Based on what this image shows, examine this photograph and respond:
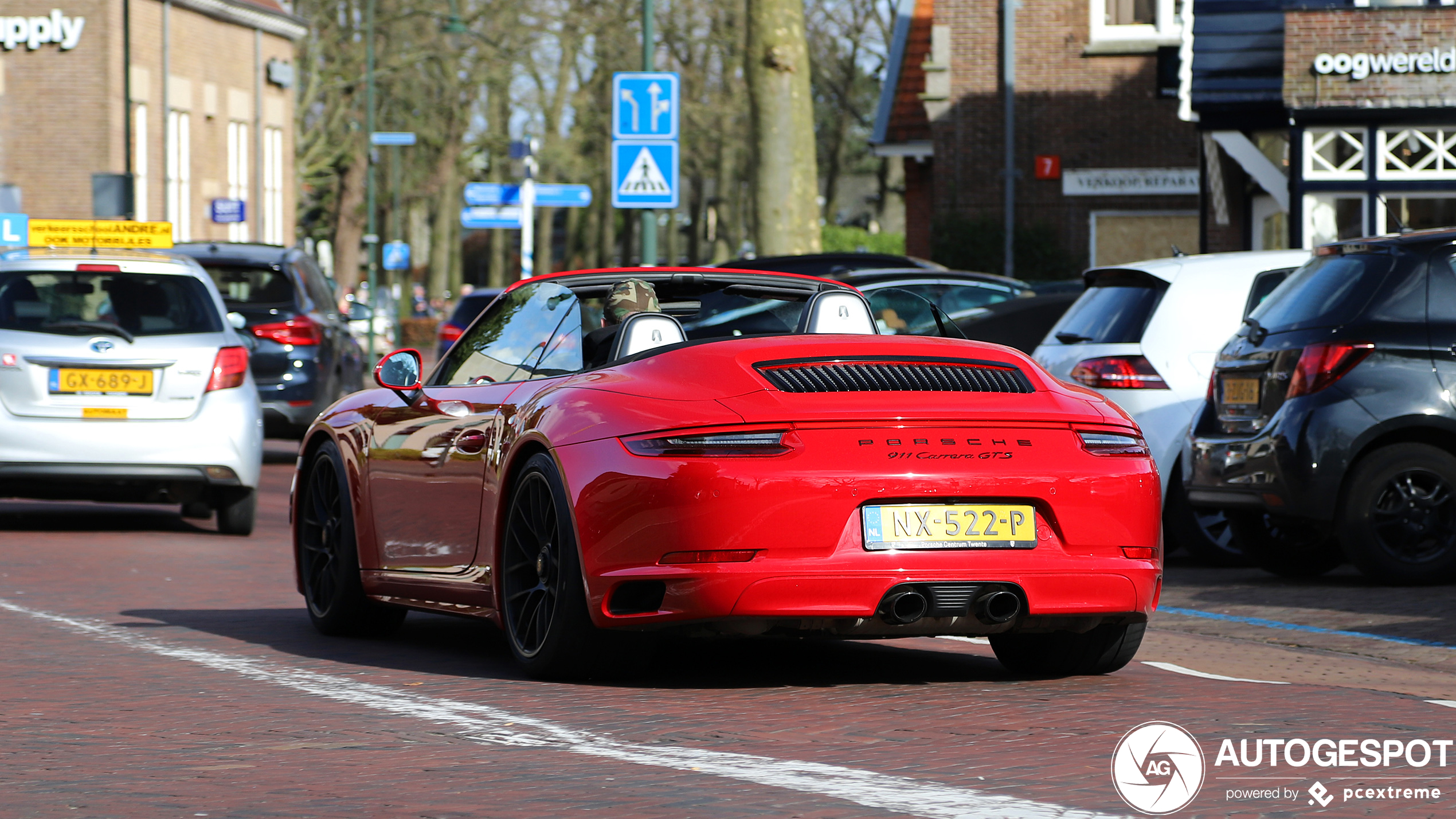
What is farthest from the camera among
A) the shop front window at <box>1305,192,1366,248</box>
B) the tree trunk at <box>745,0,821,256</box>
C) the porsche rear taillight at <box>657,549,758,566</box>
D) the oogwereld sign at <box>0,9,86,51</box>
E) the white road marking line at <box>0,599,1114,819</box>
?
the oogwereld sign at <box>0,9,86,51</box>

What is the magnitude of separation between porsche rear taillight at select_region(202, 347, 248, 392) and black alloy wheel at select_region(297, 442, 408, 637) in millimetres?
4547

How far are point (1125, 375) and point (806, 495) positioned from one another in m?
5.79

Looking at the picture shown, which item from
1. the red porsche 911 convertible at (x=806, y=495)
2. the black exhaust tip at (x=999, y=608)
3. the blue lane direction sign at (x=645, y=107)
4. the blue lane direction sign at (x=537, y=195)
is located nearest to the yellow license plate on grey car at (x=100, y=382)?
the red porsche 911 convertible at (x=806, y=495)

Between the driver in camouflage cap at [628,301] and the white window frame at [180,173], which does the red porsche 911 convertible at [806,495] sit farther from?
the white window frame at [180,173]

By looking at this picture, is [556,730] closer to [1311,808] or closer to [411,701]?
[411,701]

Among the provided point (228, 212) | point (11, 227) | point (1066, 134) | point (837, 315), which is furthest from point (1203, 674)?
point (228, 212)

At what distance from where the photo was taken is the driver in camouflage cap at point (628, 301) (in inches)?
289

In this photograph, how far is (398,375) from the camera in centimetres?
789

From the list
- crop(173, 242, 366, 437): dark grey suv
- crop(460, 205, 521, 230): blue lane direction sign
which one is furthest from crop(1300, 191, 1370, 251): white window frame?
crop(460, 205, 521, 230): blue lane direction sign

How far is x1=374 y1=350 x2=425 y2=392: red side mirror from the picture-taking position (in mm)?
7844

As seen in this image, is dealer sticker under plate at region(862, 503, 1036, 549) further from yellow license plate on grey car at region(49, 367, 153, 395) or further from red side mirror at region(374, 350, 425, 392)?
yellow license plate on grey car at region(49, 367, 153, 395)

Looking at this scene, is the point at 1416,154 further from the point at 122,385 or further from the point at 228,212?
the point at 228,212

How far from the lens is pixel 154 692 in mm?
6723

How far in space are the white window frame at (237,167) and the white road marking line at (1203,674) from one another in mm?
48350
